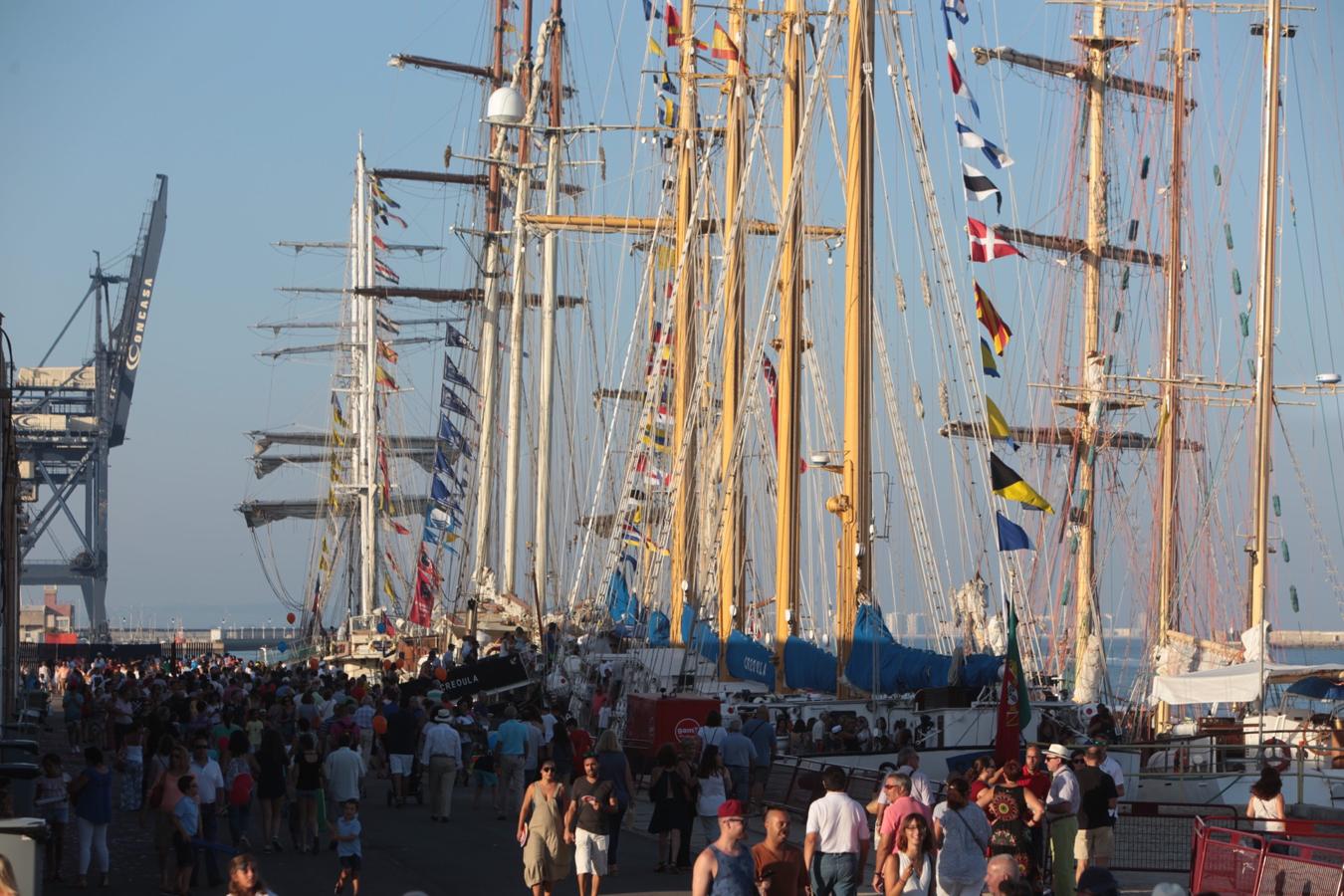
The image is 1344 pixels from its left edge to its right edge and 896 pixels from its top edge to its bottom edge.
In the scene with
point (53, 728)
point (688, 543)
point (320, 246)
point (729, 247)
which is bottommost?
point (53, 728)

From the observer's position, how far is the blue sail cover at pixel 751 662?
94.2ft

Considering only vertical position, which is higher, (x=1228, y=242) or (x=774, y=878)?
(x=1228, y=242)

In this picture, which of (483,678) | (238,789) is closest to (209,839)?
(238,789)

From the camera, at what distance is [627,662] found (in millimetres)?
29438

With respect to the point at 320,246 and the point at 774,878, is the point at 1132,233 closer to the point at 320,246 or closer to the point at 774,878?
the point at 774,878

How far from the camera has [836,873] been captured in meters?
12.2

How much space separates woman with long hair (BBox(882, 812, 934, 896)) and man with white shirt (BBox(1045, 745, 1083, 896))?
2.00 meters

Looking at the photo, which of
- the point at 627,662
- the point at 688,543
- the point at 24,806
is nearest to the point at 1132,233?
the point at 688,543

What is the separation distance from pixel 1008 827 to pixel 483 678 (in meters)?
16.6

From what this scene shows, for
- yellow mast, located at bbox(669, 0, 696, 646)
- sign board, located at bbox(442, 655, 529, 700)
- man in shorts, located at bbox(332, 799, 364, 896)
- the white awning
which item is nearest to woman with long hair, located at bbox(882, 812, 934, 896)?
man in shorts, located at bbox(332, 799, 364, 896)

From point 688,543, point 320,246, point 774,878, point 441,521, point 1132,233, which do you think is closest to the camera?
point 774,878

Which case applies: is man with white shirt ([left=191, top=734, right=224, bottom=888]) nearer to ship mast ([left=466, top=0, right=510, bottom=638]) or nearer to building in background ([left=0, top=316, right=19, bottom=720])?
building in background ([left=0, top=316, right=19, bottom=720])

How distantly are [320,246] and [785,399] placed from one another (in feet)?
217

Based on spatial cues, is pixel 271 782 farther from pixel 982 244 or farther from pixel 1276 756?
pixel 982 244
